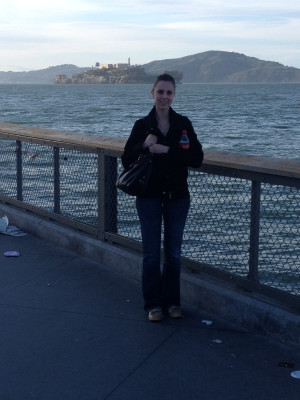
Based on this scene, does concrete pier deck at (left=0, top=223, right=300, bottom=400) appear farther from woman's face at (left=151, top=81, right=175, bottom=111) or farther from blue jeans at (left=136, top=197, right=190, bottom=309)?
woman's face at (left=151, top=81, right=175, bottom=111)

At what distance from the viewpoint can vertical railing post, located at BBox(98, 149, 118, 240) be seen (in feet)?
22.0

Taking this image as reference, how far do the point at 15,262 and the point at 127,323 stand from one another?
2006mm

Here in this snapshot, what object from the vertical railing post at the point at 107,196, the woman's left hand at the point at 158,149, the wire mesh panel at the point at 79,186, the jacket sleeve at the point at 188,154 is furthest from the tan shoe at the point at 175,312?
the wire mesh panel at the point at 79,186

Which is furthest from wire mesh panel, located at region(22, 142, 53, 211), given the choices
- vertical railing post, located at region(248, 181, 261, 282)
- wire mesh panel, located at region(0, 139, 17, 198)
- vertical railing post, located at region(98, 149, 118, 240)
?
vertical railing post, located at region(248, 181, 261, 282)

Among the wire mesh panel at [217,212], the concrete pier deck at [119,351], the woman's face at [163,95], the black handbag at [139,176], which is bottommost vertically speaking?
the concrete pier deck at [119,351]

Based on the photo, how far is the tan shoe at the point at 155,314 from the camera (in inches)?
208

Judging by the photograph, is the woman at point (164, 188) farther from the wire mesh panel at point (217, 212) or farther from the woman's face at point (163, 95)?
the wire mesh panel at point (217, 212)

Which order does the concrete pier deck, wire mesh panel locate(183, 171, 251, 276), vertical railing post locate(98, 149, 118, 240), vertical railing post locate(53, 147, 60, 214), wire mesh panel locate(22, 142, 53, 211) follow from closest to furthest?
1. the concrete pier deck
2. wire mesh panel locate(183, 171, 251, 276)
3. vertical railing post locate(98, 149, 118, 240)
4. vertical railing post locate(53, 147, 60, 214)
5. wire mesh panel locate(22, 142, 53, 211)

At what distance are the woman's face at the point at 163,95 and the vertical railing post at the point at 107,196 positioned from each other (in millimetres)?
1664

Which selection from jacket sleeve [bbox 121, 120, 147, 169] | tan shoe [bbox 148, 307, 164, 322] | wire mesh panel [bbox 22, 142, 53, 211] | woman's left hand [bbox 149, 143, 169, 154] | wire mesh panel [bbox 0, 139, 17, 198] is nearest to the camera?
woman's left hand [bbox 149, 143, 169, 154]

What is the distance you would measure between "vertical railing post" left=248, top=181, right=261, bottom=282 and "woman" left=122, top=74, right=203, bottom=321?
46 cm

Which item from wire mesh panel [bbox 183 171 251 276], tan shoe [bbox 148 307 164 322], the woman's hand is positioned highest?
the woman's hand

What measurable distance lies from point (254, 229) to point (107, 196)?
6.31ft

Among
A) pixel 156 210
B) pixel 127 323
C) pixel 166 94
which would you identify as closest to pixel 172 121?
pixel 166 94
